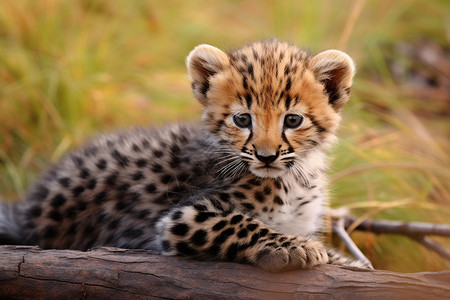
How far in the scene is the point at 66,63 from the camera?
6.86 meters

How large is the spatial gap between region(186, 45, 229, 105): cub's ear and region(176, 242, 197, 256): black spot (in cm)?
93

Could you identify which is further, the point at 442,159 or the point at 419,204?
the point at 442,159

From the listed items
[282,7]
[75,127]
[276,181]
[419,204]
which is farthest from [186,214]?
[282,7]

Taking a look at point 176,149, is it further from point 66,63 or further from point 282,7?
point 282,7

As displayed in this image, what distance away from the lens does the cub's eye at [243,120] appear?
3.51 metres

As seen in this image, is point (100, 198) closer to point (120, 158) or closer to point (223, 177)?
point (120, 158)

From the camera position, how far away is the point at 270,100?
11.3 ft

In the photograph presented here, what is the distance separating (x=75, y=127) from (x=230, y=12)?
415 cm

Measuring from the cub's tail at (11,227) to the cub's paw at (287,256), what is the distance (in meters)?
1.90

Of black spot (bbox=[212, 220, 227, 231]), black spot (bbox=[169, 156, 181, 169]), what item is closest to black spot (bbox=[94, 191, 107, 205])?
black spot (bbox=[169, 156, 181, 169])

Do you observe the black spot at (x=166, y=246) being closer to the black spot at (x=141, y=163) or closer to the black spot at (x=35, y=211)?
the black spot at (x=141, y=163)

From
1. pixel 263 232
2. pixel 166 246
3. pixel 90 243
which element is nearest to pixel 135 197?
pixel 90 243

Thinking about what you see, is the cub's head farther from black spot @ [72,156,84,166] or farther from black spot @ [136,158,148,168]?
black spot @ [72,156,84,166]

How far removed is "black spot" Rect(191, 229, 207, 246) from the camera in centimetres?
339
